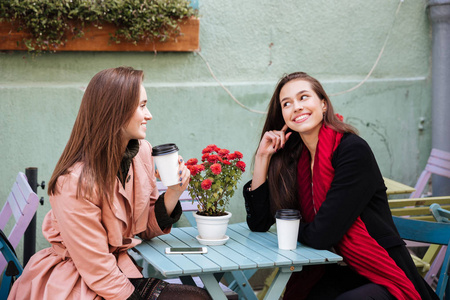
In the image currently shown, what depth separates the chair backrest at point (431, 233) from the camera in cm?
311

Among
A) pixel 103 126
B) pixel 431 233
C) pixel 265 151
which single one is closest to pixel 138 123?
pixel 103 126

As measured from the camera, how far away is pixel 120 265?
278cm

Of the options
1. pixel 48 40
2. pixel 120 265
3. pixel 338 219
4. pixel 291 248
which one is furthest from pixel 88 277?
pixel 48 40

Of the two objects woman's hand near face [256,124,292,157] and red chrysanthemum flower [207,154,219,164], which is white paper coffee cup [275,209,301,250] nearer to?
red chrysanthemum flower [207,154,219,164]

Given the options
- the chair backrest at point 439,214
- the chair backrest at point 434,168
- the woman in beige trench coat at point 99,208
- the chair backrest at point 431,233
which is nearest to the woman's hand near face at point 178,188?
the woman in beige trench coat at point 99,208

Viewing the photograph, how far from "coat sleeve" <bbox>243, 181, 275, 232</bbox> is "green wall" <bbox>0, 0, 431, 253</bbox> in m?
1.51

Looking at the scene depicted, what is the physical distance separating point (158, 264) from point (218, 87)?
7.82ft

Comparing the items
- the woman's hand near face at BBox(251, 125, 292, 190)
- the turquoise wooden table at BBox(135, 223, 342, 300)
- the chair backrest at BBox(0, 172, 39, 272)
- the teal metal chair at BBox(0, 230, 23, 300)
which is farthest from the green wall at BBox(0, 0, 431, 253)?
the turquoise wooden table at BBox(135, 223, 342, 300)

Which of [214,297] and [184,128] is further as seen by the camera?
[184,128]

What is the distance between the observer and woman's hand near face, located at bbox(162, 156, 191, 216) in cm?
285

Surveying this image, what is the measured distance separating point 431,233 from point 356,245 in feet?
1.60

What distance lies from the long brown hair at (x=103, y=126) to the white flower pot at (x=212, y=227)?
1.55ft

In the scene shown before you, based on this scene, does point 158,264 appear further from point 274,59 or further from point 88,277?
point 274,59

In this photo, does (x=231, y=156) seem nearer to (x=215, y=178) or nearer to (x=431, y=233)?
(x=215, y=178)
